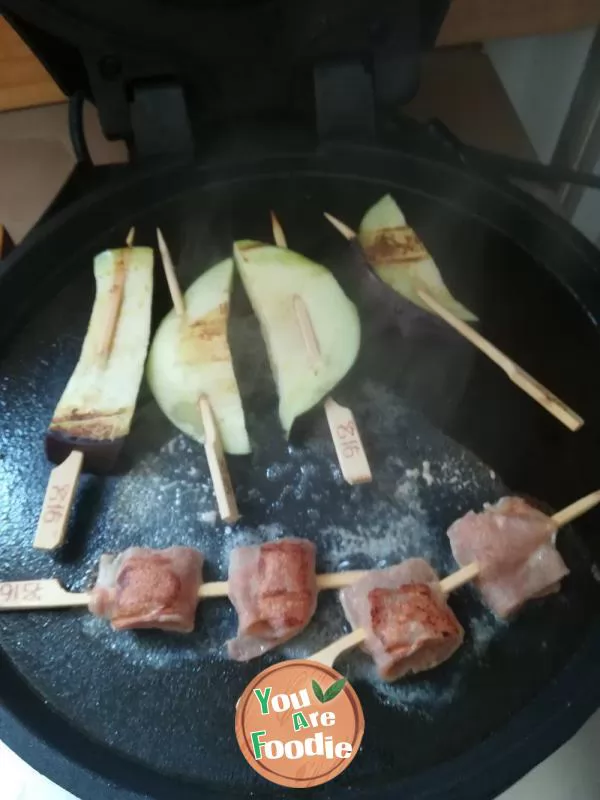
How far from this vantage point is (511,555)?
879mm

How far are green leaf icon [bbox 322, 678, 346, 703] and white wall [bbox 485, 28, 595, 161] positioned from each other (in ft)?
3.93

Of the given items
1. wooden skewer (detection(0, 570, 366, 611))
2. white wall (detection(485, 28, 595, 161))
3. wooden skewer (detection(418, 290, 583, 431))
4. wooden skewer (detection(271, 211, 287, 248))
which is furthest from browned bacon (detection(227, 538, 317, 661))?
white wall (detection(485, 28, 595, 161))

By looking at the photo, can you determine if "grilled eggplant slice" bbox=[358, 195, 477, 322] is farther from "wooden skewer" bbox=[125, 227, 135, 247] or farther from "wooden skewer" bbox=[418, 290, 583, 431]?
"wooden skewer" bbox=[125, 227, 135, 247]

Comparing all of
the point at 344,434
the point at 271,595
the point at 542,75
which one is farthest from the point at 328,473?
the point at 542,75

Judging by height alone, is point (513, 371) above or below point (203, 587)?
above

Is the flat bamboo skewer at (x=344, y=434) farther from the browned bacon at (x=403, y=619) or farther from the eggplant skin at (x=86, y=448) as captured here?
the eggplant skin at (x=86, y=448)

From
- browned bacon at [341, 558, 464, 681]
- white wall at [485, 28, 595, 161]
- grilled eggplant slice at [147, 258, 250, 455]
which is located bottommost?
browned bacon at [341, 558, 464, 681]

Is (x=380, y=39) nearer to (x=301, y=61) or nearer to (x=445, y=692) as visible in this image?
(x=301, y=61)

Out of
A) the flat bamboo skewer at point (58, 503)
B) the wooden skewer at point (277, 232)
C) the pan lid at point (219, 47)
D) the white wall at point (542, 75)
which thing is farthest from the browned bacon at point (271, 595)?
the white wall at point (542, 75)

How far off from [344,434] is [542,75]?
972 millimetres

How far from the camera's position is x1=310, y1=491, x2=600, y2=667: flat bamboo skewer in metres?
0.85

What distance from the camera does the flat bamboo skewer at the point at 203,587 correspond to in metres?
0.89

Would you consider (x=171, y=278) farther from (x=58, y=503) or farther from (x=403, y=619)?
(x=403, y=619)

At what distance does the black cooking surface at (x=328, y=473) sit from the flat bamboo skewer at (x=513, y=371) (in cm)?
2
